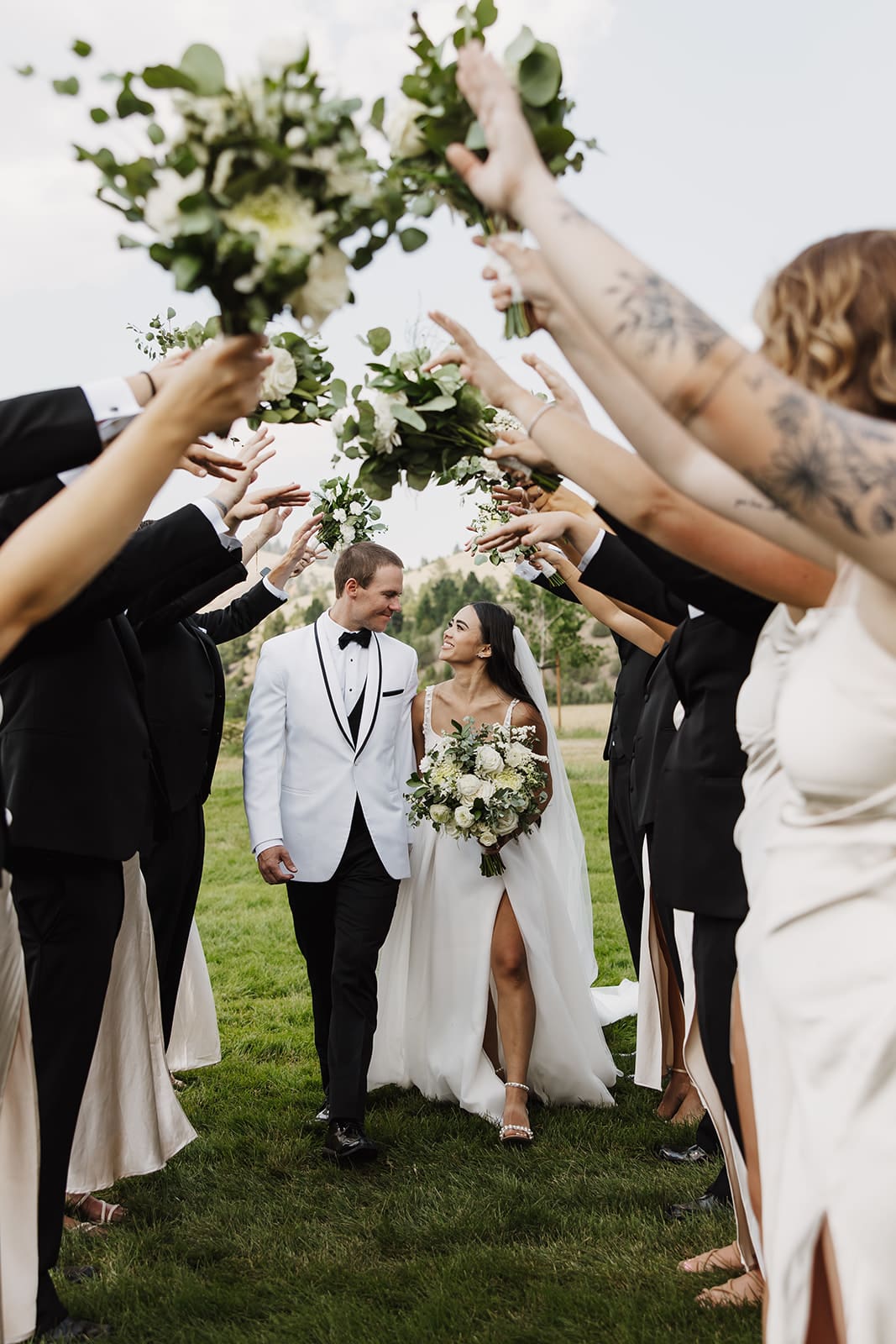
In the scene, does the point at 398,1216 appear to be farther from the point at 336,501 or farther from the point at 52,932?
the point at 336,501

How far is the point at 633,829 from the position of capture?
269 inches

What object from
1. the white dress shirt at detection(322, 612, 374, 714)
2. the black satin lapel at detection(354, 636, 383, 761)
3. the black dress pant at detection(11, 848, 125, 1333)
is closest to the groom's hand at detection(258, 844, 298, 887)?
the black satin lapel at detection(354, 636, 383, 761)

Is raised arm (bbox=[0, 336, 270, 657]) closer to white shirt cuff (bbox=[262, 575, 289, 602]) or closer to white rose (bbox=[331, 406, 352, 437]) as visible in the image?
white rose (bbox=[331, 406, 352, 437])

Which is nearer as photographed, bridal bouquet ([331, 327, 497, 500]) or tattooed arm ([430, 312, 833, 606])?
tattooed arm ([430, 312, 833, 606])

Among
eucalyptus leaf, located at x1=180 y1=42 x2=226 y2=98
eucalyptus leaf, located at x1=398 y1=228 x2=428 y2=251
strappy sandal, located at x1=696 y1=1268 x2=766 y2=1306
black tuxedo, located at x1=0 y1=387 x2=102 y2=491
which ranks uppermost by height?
eucalyptus leaf, located at x1=180 y1=42 x2=226 y2=98

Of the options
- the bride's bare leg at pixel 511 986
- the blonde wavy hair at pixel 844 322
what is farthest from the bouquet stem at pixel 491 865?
the blonde wavy hair at pixel 844 322

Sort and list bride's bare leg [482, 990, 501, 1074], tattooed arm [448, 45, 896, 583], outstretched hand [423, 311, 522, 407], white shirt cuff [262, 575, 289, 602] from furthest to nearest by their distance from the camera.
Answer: white shirt cuff [262, 575, 289, 602] → bride's bare leg [482, 990, 501, 1074] → outstretched hand [423, 311, 522, 407] → tattooed arm [448, 45, 896, 583]

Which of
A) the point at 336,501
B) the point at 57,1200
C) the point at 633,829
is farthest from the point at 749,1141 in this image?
the point at 336,501

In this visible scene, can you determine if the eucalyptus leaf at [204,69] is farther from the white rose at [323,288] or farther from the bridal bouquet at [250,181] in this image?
the white rose at [323,288]

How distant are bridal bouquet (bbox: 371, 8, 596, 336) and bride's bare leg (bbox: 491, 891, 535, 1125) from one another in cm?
426

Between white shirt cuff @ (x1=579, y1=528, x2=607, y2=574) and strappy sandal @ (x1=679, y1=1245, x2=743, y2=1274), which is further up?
white shirt cuff @ (x1=579, y1=528, x2=607, y2=574)

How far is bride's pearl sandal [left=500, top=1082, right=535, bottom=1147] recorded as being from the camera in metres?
5.83

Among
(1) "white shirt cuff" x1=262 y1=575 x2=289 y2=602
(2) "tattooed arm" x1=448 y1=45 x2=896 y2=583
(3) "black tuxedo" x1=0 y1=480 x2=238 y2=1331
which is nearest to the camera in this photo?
(2) "tattooed arm" x1=448 y1=45 x2=896 y2=583

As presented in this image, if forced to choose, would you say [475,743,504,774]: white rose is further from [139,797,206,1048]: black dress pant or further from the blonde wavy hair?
the blonde wavy hair
